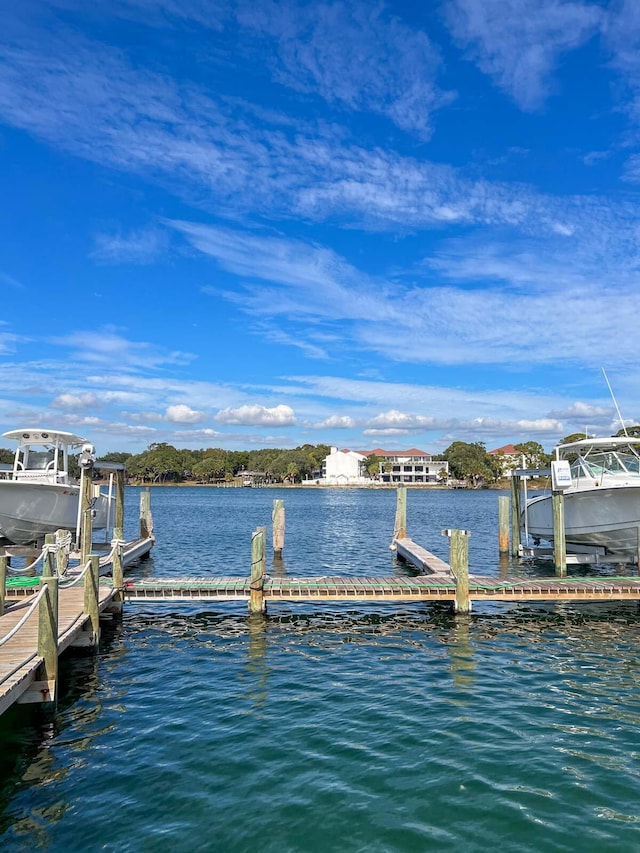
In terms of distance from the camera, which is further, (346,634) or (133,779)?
(346,634)

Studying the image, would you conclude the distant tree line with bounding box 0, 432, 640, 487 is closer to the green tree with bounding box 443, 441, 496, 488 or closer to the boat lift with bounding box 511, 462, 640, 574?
the green tree with bounding box 443, 441, 496, 488

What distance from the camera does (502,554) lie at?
2803 centimetres

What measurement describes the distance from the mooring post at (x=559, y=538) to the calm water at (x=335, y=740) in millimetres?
4902

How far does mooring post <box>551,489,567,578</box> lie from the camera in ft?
68.9

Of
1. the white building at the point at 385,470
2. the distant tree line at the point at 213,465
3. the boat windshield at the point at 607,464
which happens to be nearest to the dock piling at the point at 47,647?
the boat windshield at the point at 607,464

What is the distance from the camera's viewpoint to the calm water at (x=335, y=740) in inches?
270

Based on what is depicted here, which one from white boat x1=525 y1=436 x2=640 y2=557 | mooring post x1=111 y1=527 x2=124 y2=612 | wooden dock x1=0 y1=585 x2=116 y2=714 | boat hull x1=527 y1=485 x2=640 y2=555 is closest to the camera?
wooden dock x1=0 y1=585 x2=116 y2=714

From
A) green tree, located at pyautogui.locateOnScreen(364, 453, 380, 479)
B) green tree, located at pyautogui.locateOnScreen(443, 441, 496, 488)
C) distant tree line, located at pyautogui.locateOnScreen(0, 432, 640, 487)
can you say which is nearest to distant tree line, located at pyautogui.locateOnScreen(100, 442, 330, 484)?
distant tree line, located at pyautogui.locateOnScreen(0, 432, 640, 487)

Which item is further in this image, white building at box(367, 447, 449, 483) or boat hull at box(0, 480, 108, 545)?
white building at box(367, 447, 449, 483)

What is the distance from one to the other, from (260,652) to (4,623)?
16.8 feet

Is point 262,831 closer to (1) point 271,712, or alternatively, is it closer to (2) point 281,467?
(1) point 271,712

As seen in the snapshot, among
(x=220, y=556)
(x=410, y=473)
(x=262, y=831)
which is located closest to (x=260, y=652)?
(x=262, y=831)

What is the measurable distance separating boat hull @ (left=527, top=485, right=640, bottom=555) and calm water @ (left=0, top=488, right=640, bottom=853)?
249 inches

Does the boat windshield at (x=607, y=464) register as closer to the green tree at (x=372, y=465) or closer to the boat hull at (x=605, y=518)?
the boat hull at (x=605, y=518)
